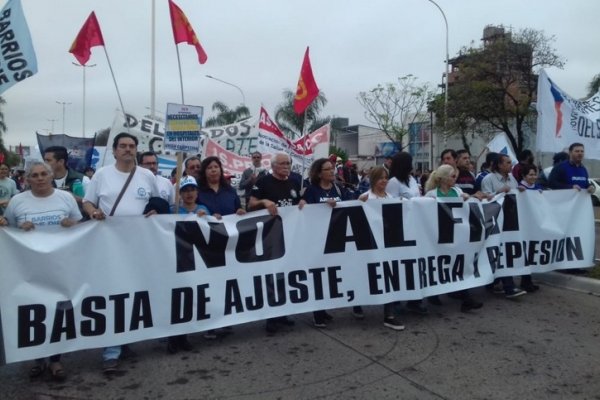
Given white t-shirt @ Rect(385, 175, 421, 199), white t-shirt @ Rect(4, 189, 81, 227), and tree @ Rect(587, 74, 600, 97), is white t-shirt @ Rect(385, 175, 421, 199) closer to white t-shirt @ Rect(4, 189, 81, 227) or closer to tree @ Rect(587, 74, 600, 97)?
white t-shirt @ Rect(4, 189, 81, 227)

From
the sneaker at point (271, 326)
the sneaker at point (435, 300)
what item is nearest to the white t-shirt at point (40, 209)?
the sneaker at point (271, 326)

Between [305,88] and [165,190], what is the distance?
2.40 m

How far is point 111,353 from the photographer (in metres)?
4.25

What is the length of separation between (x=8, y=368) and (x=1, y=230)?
113 centimetres

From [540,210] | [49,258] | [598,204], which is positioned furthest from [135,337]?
[598,204]

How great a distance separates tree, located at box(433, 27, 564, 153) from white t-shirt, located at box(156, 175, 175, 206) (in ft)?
86.0

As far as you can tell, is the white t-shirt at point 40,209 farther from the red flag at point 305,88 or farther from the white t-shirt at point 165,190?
the red flag at point 305,88

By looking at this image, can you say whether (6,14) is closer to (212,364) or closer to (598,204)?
(212,364)

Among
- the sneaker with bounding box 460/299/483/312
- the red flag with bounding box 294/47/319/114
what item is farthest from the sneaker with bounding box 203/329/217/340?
the red flag with bounding box 294/47/319/114

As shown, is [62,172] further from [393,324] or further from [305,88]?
[393,324]

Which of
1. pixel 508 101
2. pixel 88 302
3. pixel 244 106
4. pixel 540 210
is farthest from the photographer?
pixel 244 106

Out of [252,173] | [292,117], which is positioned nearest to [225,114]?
[292,117]

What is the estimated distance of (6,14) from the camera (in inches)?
205

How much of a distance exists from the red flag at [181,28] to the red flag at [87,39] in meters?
1.24
